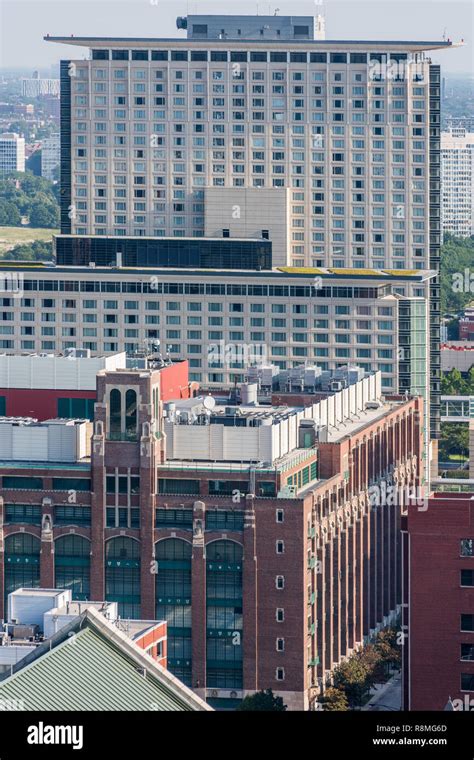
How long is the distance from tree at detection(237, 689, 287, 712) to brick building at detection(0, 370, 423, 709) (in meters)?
1.93

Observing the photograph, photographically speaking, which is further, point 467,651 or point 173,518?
point 173,518

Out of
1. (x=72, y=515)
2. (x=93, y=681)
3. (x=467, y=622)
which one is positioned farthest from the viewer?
(x=72, y=515)

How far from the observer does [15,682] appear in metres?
75.7

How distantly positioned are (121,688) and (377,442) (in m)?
63.6

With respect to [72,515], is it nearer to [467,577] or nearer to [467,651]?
[467,577]

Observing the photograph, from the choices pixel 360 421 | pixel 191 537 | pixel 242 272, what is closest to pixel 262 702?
pixel 191 537

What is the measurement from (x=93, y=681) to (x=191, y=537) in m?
39.3

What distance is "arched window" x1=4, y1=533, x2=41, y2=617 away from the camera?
389ft

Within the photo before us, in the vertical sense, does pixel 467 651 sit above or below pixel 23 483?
below

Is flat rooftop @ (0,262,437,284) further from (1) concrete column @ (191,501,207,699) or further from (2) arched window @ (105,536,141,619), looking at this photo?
(1) concrete column @ (191,501,207,699)

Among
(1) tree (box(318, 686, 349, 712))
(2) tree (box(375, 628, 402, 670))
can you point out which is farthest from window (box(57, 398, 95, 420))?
(1) tree (box(318, 686, 349, 712))

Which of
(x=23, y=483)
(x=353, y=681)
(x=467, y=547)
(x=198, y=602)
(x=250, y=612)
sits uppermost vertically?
(x=23, y=483)

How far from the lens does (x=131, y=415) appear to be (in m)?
118
